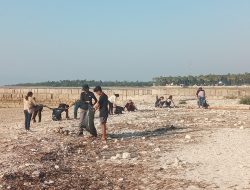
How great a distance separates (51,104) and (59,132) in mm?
46620

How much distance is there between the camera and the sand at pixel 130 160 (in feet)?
32.4

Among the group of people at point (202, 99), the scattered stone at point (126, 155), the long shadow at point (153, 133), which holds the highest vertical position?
the group of people at point (202, 99)

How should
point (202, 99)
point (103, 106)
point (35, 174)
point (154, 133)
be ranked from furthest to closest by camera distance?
point (202, 99) → point (154, 133) → point (103, 106) → point (35, 174)

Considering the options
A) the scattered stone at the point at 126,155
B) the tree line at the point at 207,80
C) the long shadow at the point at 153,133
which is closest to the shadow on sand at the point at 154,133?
the long shadow at the point at 153,133

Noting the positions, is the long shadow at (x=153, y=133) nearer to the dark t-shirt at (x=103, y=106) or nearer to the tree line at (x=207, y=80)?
the dark t-shirt at (x=103, y=106)

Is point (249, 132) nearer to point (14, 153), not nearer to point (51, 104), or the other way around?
point (14, 153)

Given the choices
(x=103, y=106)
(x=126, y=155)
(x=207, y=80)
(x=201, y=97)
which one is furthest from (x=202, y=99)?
(x=207, y=80)

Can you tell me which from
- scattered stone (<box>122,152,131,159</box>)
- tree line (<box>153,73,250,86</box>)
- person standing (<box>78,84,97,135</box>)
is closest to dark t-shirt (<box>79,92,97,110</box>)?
person standing (<box>78,84,97,135</box>)

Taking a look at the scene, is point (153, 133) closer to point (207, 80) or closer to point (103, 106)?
point (103, 106)

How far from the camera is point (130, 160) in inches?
484

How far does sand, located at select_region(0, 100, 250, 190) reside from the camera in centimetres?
988

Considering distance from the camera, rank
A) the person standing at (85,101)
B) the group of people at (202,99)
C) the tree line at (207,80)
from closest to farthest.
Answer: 1. the person standing at (85,101)
2. the group of people at (202,99)
3. the tree line at (207,80)

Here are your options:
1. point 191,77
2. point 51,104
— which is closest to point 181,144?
point 51,104

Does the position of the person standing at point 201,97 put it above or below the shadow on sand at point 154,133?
above
